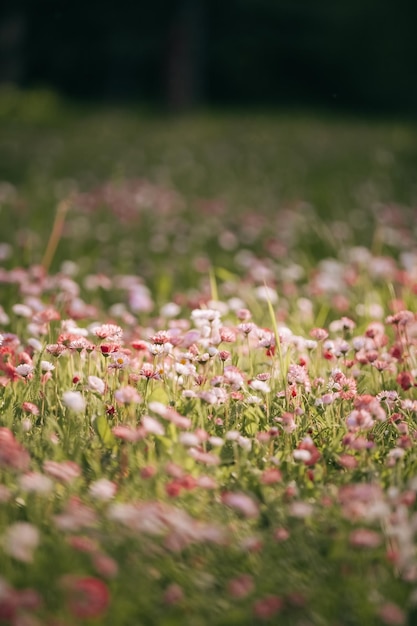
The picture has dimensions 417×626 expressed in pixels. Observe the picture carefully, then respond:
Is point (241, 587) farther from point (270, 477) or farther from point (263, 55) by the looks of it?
point (263, 55)

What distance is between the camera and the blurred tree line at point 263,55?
2573cm

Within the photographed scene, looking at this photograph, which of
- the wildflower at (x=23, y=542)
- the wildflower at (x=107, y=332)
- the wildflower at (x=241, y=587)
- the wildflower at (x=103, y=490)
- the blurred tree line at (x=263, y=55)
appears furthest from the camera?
the blurred tree line at (x=263, y=55)

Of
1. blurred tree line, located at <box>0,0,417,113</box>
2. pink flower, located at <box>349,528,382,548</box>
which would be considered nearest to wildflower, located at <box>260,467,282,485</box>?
pink flower, located at <box>349,528,382,548</box>

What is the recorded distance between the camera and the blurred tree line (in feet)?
84.4

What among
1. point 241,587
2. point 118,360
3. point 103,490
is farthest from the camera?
point 118,360

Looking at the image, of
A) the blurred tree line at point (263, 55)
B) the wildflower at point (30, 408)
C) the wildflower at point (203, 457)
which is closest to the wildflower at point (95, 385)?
the wildflower at point (30, 408)

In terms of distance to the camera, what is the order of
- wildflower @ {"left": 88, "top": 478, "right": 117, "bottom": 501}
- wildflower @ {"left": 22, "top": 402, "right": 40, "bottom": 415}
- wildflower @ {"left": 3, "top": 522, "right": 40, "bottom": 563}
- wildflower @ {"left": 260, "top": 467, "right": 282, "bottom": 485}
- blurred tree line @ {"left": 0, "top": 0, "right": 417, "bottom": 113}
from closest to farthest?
wildflower @ {"left": 3, "top": 522, "right": 40, "bottom": 563}
wildflower @ {"left": 88, "top": 478, "right": 117, "bottom": 501}
wildflower @ {"left": 260, "top": 467, "right": 282, "bottom": 485}
wildflower @ {"left": 22, "top": 402, "right": 40, "bottom": 415}
blurred tree line @ {"left": 0, "top": 0, "right": 417, "bottom": 113}

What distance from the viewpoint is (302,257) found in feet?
16.4

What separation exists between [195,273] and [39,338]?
1813mm

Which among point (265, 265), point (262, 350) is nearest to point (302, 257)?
point (265, 265)

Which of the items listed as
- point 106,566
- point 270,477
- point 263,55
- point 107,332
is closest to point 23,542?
A: point 106,566

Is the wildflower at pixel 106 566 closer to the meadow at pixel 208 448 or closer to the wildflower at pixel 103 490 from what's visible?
the meadow at pixel 208 448

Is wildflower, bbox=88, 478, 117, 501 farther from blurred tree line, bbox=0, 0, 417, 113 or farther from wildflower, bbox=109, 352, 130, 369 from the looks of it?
blurred tree line, bbox=0, 0, 417, 113

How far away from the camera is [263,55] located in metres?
28.0
